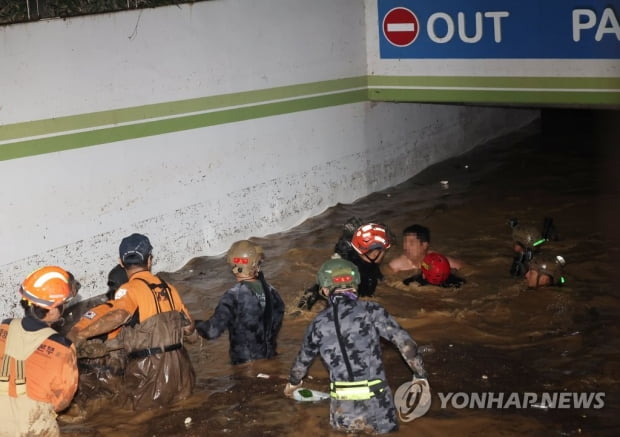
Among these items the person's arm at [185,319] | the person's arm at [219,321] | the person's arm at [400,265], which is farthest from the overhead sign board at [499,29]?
the person's arm at [185,319]

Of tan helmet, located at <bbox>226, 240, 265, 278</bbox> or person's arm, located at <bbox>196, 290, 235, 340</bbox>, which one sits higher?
tan helmet, located at <bbox>226, 240, 265, 278</bbox>

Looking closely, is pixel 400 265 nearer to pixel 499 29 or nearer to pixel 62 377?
pixel 499 29

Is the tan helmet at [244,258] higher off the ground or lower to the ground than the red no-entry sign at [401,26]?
lower

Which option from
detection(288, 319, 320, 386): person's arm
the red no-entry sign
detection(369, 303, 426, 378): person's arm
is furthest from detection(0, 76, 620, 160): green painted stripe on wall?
detection(369, 303, 426, 378): person's arm

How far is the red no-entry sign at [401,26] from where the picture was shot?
15805 millimetres

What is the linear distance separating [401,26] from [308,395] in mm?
9046

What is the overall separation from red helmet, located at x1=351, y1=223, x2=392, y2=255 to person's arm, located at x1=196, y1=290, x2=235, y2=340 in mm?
1970

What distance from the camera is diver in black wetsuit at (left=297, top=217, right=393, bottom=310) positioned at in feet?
33.9

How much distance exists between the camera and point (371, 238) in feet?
33.8

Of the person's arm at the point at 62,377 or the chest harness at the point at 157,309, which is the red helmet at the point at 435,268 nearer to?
the chest harness at the point at 157,309

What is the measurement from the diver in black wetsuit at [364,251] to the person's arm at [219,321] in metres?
1.76

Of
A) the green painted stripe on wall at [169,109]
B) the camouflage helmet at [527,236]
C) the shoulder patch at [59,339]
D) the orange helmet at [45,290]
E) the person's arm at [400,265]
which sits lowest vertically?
the person's arm at [400,265]

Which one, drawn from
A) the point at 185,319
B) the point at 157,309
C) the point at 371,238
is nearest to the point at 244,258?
the point at 185,319

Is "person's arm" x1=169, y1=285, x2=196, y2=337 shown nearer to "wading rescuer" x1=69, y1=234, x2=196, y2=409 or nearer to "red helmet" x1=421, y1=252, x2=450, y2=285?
"wading rescuer" x1=69, y1=234, x2=196, y2=409
